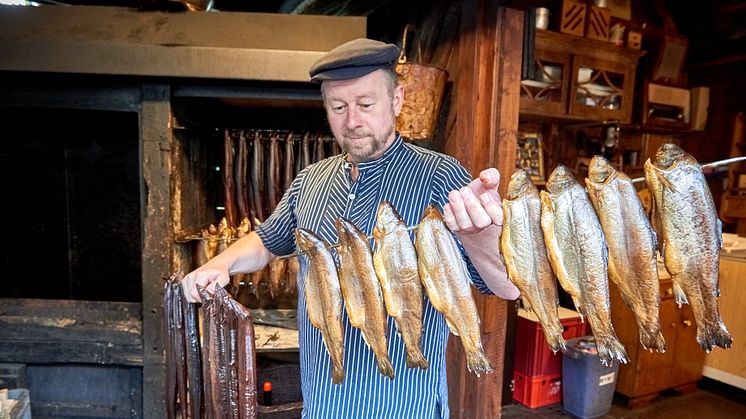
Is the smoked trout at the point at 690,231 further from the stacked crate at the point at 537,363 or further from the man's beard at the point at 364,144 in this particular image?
the stacked crate at the point at 537,363

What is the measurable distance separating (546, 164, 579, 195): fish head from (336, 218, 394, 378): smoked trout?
22.9 inches

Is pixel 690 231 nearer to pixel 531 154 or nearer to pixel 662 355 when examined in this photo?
pixel 531 154

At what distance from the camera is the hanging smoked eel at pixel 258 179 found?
335cm

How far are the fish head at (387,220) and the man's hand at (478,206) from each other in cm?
17

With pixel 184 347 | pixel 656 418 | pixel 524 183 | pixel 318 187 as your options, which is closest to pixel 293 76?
pixel 318 187

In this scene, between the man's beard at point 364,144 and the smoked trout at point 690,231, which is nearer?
the smoked trout at point 690,231

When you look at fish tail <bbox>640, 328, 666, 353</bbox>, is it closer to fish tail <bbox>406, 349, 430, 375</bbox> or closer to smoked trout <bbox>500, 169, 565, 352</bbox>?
smoked trout <bbox>500, 169, 565, 352</bbox>

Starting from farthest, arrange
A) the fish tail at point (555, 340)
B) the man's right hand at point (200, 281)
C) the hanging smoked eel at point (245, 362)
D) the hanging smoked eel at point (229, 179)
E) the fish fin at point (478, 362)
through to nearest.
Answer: the hanging smoked eel at point (229, 179)
the man's right hand at point (200, 281)
the hanging smoked eel at point (245, 362)
the fish fin at point (478, 362)
the fish tail at point (555, 340)

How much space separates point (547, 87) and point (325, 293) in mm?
3720

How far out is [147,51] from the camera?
253 centimetres

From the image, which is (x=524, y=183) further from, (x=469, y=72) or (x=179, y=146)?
(x=179, y=146)


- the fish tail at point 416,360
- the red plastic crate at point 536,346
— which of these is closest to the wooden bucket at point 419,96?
the fish tail at point 416,360

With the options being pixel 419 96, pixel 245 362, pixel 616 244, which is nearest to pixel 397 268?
pixel 616 244

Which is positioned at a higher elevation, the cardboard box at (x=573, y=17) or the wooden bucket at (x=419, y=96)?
the cardboard box at (x=573, y=17)
